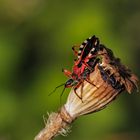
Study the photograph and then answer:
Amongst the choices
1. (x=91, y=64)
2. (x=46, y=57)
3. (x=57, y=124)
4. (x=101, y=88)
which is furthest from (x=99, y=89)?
(x=46, y=57)

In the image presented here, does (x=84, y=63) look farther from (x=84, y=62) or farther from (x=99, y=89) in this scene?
(x=99, y=89)

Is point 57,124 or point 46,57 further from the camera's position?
point 46,57

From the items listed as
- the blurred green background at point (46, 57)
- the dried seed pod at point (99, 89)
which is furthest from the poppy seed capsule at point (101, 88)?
the blurred green background at point (46, 57)

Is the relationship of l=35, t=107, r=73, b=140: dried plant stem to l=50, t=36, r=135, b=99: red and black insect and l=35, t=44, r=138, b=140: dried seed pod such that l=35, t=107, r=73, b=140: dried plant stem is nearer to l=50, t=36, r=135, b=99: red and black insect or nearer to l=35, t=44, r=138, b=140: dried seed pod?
l=35, t=44, r=138, b=140: dried seed pod

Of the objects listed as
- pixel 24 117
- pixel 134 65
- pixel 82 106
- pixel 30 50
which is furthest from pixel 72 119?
pixel 134 65

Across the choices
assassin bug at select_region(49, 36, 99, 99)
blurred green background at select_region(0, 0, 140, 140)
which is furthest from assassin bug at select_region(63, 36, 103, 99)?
blurred green background at select_region(0, 0, 140, 140)
